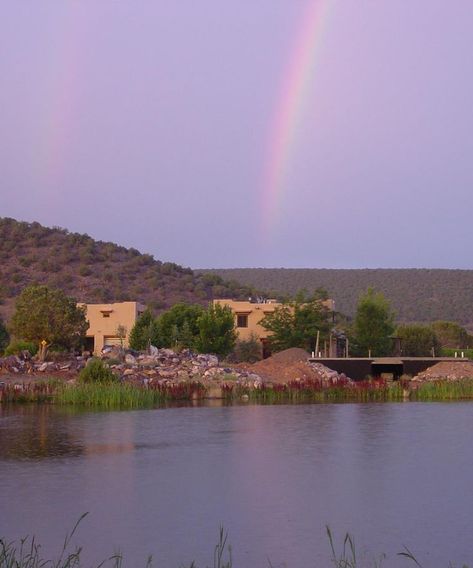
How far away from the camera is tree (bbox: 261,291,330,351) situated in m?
51.4

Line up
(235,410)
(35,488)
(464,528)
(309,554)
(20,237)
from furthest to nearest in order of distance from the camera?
(20,237), (235,410), (35,488), (464,528), (309,554)

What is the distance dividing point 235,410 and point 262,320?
26.3 meters

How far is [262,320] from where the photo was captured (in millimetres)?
54031

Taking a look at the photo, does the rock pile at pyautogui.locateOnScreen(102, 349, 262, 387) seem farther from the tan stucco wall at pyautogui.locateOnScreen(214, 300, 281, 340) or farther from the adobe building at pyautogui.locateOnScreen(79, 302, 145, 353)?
the tan stucco wall at pyautogui.locateOnScreen(214, 300, 281, 340)

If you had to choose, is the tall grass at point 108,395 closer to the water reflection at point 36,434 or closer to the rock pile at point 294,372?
the water reflection at point 36,434

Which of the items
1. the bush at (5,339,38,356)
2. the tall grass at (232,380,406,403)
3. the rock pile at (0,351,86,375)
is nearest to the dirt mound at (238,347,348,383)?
the tall grass at (232,380,406,403)

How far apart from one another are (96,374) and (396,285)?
2725 inches

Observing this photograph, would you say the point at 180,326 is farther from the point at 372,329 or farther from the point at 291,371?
the point at 291,371

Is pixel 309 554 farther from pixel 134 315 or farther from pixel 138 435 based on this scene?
pixel 134 315

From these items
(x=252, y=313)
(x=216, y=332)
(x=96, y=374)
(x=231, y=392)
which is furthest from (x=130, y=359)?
(x=252, y=313)

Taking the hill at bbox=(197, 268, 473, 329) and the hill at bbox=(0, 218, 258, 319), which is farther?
the hill at bbox=(197, 268, 473, 329)

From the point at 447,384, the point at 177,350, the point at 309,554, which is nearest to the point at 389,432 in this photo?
the point at 309,554

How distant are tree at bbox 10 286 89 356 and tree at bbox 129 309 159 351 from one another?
21.1 ft

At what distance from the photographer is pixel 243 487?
46.2ft
